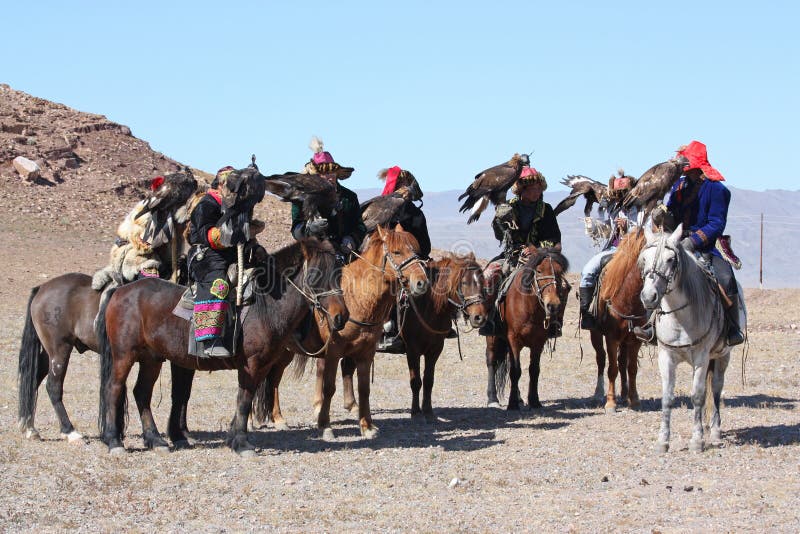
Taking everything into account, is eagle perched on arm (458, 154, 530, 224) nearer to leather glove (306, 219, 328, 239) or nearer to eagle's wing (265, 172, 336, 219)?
eagle's wing (265, 172, 336, 219)

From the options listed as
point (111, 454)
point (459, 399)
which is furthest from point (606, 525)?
point (459, 399)

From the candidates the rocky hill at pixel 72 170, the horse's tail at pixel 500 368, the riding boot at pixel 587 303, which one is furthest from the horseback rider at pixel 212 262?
the rocky hill at pixel 72 170

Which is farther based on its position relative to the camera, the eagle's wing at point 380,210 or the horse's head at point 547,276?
the horse's head at point 547,276

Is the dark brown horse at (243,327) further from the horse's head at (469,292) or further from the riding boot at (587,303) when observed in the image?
the riding boot at (587,303)

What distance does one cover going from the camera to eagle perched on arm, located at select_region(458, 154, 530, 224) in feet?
43.5

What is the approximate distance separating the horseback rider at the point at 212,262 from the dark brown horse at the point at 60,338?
1.37m

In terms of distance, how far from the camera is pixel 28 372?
11.1 meters

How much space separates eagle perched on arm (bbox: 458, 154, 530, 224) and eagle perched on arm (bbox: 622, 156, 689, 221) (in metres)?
2.72

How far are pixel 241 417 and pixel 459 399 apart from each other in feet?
17.4

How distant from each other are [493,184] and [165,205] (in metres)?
4.46

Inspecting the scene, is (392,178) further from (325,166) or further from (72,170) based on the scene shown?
(72,170)

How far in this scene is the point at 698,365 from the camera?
32.2ft

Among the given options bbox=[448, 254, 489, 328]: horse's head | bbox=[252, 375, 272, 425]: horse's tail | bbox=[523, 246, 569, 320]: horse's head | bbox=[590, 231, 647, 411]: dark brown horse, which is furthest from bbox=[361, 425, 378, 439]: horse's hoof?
bbox=[590, 231, 647, 411]: dark brown horse

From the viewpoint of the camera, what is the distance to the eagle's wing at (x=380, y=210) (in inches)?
483
